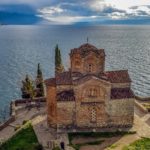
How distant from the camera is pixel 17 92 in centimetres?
8144

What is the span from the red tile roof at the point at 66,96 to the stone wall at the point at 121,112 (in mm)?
5144

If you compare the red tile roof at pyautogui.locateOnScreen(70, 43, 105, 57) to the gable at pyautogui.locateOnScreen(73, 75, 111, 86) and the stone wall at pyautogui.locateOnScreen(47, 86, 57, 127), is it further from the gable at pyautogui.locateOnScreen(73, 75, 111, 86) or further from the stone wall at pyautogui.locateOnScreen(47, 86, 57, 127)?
the stone wall at pyautogui.locateOnScreen(47, 86, 57, 127)

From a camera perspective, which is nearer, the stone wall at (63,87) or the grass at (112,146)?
the grass at (112,146)

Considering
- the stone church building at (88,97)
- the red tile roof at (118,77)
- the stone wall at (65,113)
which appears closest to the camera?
the stone wall at (65,113)

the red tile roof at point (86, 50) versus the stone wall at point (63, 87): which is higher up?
the red tile roof at point (86, 50)

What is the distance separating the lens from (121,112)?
45625 millimetres

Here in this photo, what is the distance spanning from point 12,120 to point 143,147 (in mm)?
22860

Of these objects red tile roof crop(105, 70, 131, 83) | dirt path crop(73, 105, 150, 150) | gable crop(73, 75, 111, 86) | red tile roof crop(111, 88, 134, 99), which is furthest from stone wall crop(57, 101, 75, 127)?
A: red tile roof crop(105, 70, 131, 83)

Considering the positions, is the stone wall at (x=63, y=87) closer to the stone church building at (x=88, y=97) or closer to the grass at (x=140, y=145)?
the stone church building at (x=88, y=97)

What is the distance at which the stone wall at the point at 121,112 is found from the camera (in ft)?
148

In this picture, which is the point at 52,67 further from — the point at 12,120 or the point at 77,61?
the point at 77,61

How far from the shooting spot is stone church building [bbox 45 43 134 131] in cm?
4438

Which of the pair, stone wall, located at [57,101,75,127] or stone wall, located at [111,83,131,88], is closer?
stone wall, located at [57,101,75,127]

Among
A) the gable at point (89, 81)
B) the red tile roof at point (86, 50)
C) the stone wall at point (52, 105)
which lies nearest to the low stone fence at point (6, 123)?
the stone wall at point (52, 105)
